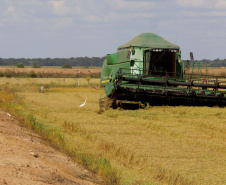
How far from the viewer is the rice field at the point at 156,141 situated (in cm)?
764

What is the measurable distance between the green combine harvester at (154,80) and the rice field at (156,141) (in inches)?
31.8

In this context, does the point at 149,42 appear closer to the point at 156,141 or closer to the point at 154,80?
the point at 154,80

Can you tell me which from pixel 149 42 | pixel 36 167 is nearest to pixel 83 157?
pixel 36 167

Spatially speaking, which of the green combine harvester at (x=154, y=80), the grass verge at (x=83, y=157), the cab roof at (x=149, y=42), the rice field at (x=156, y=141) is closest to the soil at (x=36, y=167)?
the grass verge at (x=83, y=157)

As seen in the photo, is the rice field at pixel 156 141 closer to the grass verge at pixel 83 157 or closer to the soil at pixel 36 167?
the grass verge at pixel 83 157

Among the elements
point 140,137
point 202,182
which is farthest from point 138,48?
point 202,182

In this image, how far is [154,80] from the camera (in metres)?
18.7

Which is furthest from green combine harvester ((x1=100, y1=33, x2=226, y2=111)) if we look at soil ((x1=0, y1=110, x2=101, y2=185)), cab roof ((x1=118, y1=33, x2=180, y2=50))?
soil ((x1=0, y1=110, x2=101, y2=185))

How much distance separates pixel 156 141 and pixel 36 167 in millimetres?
4631

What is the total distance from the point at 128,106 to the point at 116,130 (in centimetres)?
613

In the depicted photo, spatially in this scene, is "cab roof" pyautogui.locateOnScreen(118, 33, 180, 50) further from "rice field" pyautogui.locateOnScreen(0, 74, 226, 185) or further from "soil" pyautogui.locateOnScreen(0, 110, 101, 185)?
"soil" pyautogui.locateOnScreen(0, 110, 101, 185)

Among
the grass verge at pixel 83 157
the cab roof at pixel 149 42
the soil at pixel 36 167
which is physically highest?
the cab roof at pixel 149 42

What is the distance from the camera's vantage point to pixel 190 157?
8.83 metres

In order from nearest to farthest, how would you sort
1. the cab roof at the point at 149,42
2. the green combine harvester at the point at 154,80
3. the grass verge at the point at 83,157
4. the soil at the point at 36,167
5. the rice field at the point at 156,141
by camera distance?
the soil at the point at 36,167, the grass verge at the point at 83,157, the rice field at the point at 156,141, the green combine harvester at the point at 154,80, the cab roof at the point at 149,42
